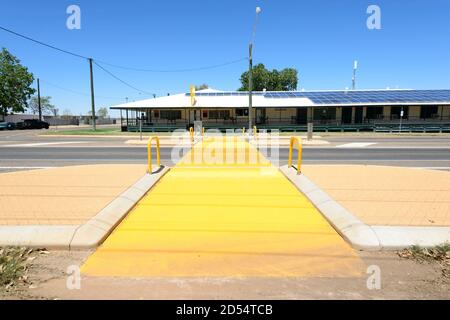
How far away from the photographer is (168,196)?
6.46m

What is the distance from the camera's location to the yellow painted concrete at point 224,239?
3.64m

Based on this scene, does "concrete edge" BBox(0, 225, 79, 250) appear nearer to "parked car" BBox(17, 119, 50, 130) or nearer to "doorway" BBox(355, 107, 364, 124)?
"doorway" BBox(355, 107, 364, 124)

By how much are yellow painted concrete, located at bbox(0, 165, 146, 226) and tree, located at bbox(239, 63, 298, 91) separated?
64.3 metres

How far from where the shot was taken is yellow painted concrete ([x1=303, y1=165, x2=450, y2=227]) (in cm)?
518

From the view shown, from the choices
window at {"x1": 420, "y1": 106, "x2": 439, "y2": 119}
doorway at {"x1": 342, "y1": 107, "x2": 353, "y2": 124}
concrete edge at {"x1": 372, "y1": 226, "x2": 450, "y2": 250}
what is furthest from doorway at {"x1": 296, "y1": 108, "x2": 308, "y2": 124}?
concrete edge at {"x1": 372, "y1": 226, "x2": 450, "y2": 250}

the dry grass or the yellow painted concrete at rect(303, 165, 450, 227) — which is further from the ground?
the yellow painted concrete at rect(303, 165, 450, 227)

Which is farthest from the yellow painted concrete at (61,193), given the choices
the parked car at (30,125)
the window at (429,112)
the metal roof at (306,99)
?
the parked car at (30,125)

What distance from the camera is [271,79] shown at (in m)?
71.8

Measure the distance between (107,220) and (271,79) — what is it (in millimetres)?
70750

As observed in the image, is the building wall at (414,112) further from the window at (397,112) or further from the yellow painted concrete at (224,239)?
the yellow painted concrete at (224,239)

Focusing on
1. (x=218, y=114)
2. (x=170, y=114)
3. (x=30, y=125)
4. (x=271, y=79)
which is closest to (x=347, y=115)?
(x=218, y=114)
